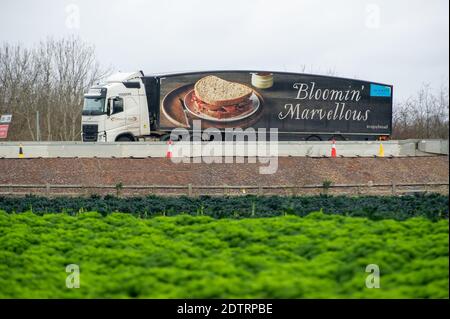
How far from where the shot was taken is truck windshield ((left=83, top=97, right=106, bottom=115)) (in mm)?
41781

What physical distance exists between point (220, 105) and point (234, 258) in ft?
96.7

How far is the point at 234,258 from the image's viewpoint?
45.0 feet

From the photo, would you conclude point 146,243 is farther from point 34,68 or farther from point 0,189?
point 34,68

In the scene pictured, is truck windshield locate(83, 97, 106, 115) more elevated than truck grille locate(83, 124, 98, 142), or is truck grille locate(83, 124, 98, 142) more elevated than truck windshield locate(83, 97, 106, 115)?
truck windshield locate(83, 97, 106, 115)

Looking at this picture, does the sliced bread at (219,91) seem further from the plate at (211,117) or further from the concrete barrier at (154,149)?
the concrete barrier at (154,149)

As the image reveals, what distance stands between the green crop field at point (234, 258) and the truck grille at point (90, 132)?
25091 mm

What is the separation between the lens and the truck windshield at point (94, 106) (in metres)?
41.8

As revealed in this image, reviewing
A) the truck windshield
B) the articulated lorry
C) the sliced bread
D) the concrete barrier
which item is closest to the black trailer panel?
the articulated lorry

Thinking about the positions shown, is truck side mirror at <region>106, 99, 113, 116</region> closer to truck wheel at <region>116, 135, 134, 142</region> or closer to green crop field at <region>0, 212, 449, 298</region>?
truck wheel at <region>116, 135, 134, 142</region>

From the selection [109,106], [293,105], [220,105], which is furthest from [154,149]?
[293,105]

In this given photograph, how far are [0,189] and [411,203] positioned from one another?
1689 centimetres

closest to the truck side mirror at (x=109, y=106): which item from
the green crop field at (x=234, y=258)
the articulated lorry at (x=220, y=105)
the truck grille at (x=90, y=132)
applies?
the articulated lorry at (x=220, y=105)

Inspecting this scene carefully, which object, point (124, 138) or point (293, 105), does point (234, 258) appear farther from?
point (293, 105)
